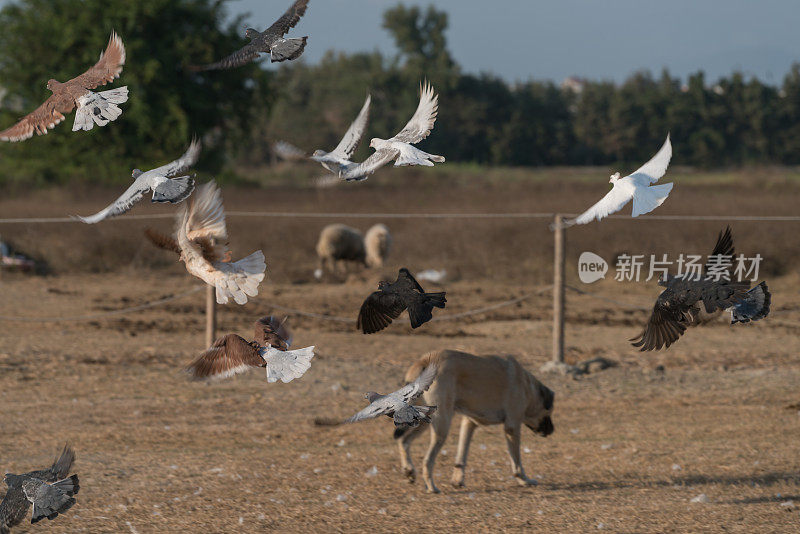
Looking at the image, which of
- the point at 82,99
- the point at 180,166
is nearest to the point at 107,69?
the point at 82,99

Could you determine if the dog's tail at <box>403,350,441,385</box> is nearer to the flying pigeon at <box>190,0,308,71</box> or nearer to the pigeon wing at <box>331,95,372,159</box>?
the pigeon wing at <box>331,95,372,159</box>

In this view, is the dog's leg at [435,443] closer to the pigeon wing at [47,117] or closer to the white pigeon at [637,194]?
the white pigeon at [637,194]

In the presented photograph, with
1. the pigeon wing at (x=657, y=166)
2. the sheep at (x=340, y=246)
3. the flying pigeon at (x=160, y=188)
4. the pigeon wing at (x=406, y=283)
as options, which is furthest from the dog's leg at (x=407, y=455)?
the sheep at (x=340, y=246)

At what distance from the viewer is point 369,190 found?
30438mm

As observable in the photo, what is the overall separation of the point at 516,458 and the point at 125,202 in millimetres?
3616

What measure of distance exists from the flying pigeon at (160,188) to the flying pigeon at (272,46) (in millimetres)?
447

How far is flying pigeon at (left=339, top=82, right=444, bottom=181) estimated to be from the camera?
12.1ft

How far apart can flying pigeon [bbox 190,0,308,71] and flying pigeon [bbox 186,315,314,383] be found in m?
1.10

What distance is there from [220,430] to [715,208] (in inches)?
712

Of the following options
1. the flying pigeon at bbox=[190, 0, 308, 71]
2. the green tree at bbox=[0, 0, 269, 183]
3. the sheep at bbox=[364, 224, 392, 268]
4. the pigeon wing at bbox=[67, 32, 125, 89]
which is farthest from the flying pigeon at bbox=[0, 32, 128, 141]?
the green tree at bbox=[0, 0, 269, 183]

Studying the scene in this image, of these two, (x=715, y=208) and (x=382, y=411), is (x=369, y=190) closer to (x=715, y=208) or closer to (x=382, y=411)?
(x=715, y=208)

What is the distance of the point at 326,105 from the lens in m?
51.7

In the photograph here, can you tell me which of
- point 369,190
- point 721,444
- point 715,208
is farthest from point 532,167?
point 721,444

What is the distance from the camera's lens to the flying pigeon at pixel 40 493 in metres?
4.11
